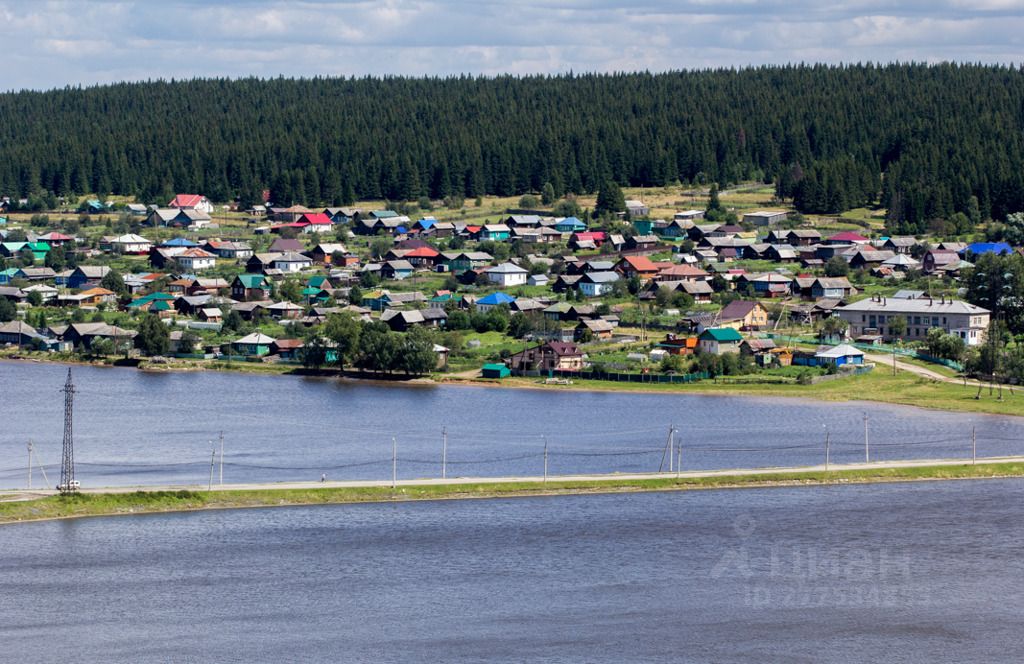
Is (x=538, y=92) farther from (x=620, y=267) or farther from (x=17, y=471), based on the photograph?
(x=17, y=471)

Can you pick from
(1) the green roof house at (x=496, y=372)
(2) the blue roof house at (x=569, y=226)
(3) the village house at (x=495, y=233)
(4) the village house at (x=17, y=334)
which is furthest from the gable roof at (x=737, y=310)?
(4) the village house at (x=17, y=334)

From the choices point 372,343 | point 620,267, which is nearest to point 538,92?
point 620,267

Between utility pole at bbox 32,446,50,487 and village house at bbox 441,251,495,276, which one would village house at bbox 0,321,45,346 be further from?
utility pole at bbox 32,446,50,487

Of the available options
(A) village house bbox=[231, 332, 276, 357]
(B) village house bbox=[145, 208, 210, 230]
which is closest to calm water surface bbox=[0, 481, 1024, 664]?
(A) village house bbox=[231, 332, 276, 357]

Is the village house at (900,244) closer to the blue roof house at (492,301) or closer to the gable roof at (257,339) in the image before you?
the blue roof house at (492,301)

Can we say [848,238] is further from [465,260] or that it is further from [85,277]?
[85,277]

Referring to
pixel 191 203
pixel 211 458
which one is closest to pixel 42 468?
pixel 211 458
